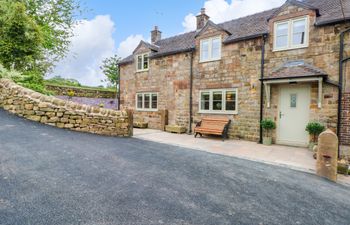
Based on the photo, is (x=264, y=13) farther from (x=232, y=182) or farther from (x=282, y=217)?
(x=282, y=217)

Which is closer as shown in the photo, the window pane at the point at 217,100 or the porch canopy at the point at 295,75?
the porch canopy at the point at 295,75

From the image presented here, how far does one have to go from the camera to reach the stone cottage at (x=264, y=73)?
23.6 feet

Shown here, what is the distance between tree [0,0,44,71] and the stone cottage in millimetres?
6701

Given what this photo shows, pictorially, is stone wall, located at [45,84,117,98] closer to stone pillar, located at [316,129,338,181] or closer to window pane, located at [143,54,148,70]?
window pane, located at [143,54,148,70]

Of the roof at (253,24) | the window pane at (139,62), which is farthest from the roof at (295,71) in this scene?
the window pane at (139,62)

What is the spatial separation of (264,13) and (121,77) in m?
10.8

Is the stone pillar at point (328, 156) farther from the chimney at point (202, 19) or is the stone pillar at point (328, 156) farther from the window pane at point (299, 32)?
the chimney at point (202, 19)

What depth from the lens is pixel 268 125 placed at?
827cm

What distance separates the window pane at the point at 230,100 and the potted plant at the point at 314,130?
10.9 ft

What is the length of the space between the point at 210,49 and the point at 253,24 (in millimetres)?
2536

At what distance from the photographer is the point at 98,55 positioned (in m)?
27.5

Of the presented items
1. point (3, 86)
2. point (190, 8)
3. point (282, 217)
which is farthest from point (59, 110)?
point (190, 8)

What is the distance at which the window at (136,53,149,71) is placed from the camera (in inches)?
525

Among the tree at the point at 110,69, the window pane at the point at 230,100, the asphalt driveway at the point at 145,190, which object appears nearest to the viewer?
the asphalt driveway at the point at 145,190
